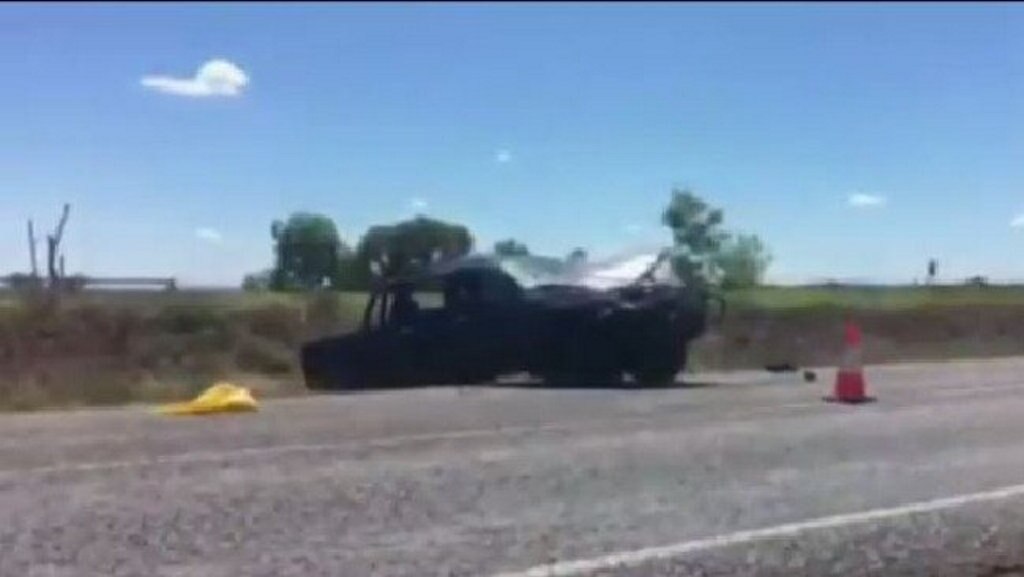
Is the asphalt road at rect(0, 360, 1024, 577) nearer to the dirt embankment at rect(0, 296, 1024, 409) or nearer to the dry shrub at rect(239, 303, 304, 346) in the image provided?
the dirt embankment at rect(0, 296, 1024, 409)

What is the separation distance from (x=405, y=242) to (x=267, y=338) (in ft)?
12.9

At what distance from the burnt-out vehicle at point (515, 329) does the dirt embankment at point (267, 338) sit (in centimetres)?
387

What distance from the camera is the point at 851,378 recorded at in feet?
64.3

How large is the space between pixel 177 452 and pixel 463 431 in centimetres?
278

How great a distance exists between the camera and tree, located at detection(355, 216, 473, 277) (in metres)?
30.0

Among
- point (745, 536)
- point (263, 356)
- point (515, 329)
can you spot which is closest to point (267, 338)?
point (263, 356)

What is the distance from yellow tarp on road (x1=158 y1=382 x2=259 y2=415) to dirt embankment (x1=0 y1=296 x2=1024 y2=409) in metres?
7.91

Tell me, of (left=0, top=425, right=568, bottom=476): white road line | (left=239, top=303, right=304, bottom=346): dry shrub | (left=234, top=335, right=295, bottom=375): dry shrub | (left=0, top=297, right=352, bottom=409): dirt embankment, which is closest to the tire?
(left=0, top=297, right=352, bottom=409): dirt embankment

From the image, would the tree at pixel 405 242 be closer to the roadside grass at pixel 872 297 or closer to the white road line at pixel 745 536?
the roadside grass at pixel 872 297

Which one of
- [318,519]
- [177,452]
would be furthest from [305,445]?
[318,519]

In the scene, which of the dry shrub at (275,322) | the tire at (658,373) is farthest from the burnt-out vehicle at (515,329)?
the dry shrub at (275,322)

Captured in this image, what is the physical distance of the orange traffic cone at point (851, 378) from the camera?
1930 cm

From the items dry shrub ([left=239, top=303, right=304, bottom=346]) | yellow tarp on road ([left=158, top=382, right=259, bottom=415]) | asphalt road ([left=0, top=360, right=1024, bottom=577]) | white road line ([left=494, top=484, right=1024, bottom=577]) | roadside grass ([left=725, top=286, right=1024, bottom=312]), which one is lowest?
white road line ([left=494, top=484, right=1024, bottom=577])

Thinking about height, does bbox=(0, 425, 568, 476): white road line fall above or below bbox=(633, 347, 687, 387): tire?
below
